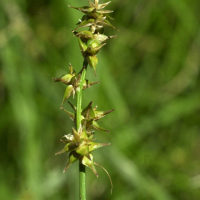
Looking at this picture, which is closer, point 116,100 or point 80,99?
point 80,99

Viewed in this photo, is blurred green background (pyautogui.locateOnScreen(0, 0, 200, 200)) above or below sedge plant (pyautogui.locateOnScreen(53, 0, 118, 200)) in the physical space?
above

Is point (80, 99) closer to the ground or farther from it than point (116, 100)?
closer to the ground

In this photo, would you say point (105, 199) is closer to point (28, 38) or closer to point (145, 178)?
point (145, 178)

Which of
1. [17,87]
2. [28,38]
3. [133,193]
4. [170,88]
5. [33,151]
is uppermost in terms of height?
[28,38]

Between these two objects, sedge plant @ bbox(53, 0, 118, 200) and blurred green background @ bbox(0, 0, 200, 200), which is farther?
blurred green background @ bbox(0, 0, 200, 200)

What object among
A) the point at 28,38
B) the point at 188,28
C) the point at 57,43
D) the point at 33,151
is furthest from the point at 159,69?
the point at 33,151

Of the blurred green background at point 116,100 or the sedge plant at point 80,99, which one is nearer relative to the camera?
the sedge plant at point 80,99

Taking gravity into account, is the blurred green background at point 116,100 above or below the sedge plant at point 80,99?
above

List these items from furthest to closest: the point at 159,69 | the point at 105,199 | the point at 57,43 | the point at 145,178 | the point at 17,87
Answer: the point at 159,69 < the point at 57,43 < the point at 105,199 < the point at 17,87 < the point at 145,178
